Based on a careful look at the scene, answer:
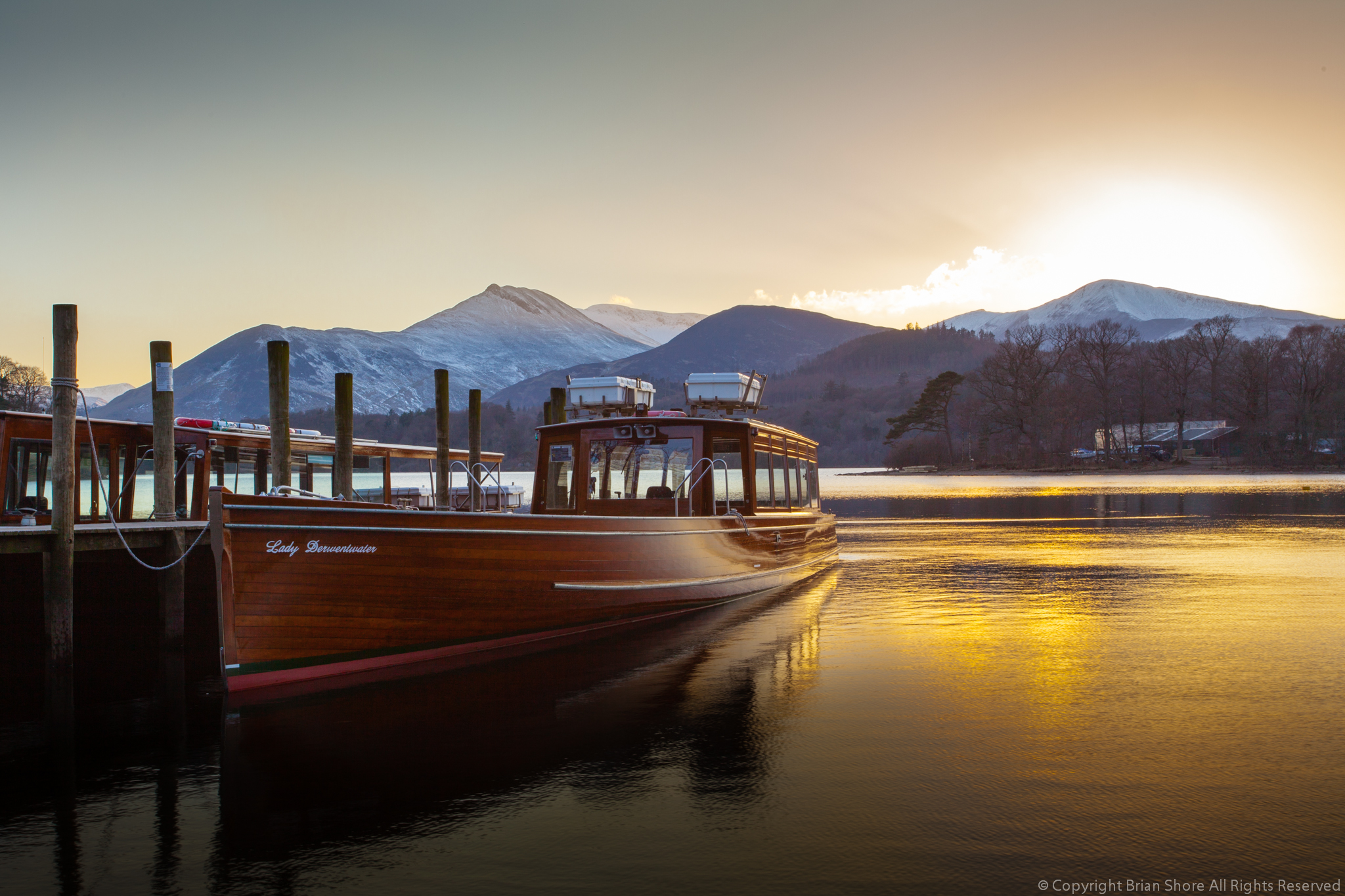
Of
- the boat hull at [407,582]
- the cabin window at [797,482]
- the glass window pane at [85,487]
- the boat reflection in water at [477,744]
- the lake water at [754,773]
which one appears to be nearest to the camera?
the lake water at [754,773]

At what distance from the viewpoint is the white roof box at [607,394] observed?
15328 millimetres

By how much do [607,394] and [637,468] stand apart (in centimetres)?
135

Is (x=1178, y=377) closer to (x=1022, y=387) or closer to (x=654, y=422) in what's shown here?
(x=1022, y=387)

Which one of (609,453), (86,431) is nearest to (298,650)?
(609,453)

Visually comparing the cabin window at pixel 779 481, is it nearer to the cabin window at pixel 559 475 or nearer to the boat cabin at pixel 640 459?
the boat cabin at pixel 640 459

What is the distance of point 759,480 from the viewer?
54.2 ft

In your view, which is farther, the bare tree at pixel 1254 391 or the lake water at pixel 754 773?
the bare tree at pixel 1254 391

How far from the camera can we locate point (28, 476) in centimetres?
1526

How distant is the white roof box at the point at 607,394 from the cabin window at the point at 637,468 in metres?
0.93

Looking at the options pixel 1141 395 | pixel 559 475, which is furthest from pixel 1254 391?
pixel 559 475

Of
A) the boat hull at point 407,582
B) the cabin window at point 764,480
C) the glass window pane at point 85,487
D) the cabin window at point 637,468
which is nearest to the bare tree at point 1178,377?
the cabin window at point 764,480

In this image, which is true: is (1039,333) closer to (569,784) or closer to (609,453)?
(609,453)

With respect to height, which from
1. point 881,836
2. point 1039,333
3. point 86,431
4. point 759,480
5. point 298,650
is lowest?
point 881,836

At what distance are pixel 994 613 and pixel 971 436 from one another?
4476 inches
